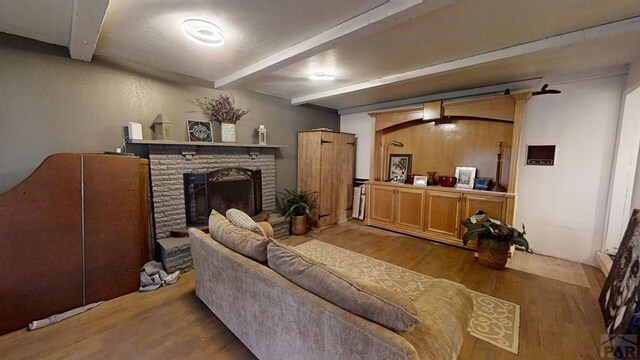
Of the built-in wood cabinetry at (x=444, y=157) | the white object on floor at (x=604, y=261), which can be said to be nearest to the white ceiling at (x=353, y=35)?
the built-in wood cabinetry at (x=444, y=157)

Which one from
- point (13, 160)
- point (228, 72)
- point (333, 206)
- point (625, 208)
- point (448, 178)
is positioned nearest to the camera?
point (13, 160)

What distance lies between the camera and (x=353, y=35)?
1.95m

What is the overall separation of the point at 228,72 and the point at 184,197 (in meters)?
1.76

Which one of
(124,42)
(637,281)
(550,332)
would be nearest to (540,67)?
(637,281)

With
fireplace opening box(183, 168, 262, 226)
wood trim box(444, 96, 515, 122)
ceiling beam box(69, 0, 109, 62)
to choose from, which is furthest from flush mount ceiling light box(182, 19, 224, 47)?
wood trim box(444, 96, 515, 122)

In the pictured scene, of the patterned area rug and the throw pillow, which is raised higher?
the throw pillow

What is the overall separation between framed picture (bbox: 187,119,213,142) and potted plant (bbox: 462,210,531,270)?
373 cm

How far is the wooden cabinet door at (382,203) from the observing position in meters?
4.40

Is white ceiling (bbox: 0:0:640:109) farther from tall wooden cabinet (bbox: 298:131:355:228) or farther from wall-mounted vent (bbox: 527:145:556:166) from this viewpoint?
tall wooden cabinet (bbox: 298:131:355:228)

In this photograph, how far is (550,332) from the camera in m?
1.90

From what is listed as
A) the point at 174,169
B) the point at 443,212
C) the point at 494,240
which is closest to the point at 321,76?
the point at 174,169

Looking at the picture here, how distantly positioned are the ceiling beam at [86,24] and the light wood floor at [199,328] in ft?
7.59

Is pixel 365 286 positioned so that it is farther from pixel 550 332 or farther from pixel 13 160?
pixel 13 160

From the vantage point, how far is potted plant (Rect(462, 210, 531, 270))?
2.86 m
